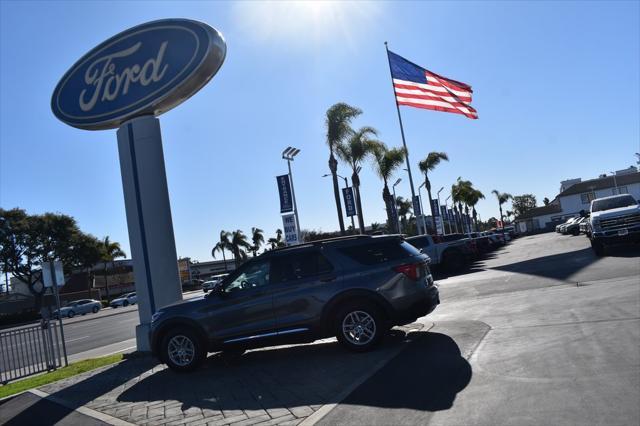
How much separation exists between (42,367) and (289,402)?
894 cm

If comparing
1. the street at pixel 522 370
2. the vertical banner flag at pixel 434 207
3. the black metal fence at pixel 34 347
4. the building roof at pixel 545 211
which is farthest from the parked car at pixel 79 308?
the building roof at pixel 545 211

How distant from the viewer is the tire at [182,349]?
28.3 feet

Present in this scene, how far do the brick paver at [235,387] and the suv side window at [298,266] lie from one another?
4.15 ft

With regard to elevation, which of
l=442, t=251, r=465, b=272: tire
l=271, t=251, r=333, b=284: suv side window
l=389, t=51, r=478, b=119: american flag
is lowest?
l=442, t=251, r=465, b=272: tire

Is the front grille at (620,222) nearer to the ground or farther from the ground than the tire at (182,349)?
farther from the ground

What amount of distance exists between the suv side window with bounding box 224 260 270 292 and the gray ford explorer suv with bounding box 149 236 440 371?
16mm

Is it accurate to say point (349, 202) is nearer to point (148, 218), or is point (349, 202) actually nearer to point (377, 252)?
point (148, 218)

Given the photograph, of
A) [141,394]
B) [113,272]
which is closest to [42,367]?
[141,394]

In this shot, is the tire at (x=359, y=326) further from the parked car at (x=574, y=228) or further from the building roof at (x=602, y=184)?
the building roof at (x=602, y=184)

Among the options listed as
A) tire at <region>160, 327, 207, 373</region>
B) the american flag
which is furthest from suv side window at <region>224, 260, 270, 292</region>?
the american flag

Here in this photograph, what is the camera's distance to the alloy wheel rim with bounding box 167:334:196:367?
28.4 ft

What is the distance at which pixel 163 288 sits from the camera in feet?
38.7

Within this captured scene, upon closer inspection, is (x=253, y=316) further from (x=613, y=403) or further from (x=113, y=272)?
(x=113, y=272)

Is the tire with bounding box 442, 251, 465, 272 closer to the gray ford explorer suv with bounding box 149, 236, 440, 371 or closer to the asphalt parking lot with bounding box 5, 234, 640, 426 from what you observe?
the asphalt parking lot with bounding box 5, 234, 640, 426
